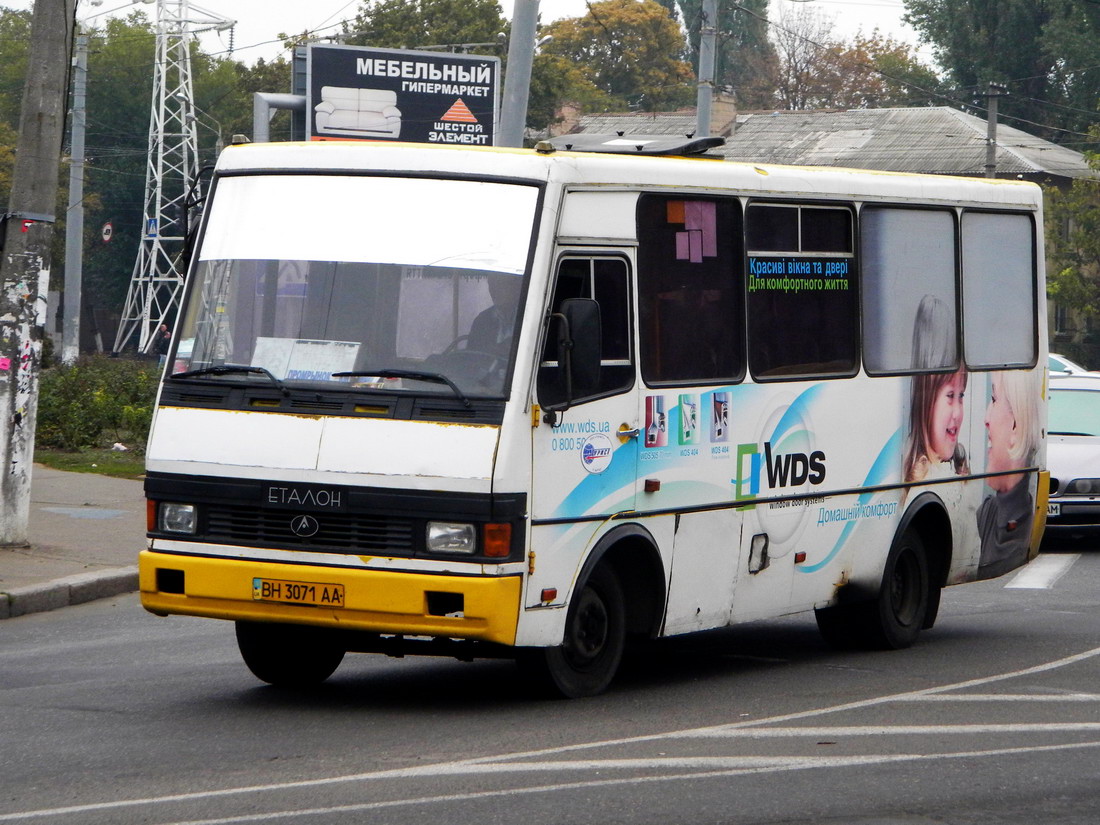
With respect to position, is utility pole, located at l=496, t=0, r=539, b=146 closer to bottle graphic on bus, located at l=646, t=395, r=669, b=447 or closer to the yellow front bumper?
bottle graphic on bus, located at l=646, t=395, r=669, b=447

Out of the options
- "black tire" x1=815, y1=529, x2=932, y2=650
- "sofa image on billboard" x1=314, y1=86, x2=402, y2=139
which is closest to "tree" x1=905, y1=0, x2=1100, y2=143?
"sofa image on billboard" x1=314, y1=86, x2=402, y2=139

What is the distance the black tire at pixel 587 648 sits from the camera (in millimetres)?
8039

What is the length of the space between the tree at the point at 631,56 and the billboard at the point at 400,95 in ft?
189

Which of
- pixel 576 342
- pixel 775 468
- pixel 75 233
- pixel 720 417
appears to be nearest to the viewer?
pixel 576 342

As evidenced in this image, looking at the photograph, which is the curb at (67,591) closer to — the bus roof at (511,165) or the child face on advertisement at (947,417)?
the bus roof at (511,165)

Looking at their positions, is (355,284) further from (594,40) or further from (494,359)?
(594,40)

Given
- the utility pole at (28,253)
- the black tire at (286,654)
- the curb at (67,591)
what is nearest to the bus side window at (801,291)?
the black tire at (286,654)

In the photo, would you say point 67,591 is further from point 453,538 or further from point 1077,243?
point 1077,243

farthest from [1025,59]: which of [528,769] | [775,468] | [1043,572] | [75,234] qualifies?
[528,769]

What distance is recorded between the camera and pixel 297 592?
25.1ft

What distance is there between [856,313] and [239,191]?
365cm

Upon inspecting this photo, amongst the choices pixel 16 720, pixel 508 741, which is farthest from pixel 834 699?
pixel 16 720

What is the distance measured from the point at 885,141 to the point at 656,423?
6731 cm

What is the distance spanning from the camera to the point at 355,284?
789 centimetres
